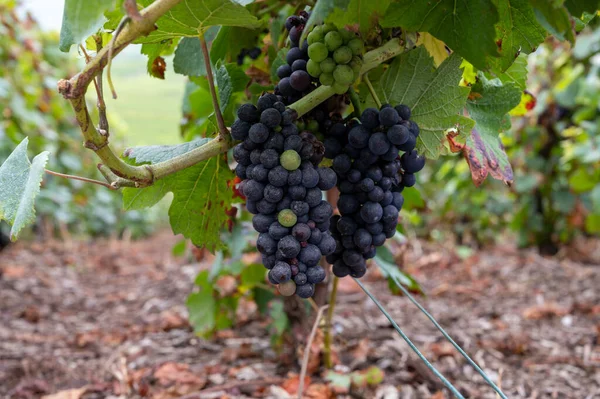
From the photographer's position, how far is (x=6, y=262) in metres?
4.61

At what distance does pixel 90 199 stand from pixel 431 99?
7.18 m

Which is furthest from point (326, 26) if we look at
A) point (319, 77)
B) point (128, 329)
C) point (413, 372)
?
point (128, 329)

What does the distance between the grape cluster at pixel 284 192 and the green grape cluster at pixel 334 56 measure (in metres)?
0.09

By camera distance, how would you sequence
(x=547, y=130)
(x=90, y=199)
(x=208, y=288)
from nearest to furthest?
(x=208, y=288) < (x=547, y=130) < (x=90, y=199)

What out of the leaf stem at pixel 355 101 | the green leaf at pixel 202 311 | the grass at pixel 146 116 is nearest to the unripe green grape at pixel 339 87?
the leaf stem at pixel 355 101

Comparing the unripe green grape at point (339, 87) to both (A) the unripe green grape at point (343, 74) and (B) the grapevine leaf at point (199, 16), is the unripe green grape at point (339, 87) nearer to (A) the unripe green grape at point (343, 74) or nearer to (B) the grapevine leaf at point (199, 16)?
(A) the unripe green grape at point (343, 74)

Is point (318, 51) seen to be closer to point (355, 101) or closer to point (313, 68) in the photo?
point (313, 68)

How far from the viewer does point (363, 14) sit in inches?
33.4

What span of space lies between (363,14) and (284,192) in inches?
12.8

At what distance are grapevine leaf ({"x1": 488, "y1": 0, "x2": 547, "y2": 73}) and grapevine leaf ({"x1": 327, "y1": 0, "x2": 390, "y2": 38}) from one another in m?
0.23

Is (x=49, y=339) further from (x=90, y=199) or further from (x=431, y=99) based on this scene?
(x=90, y=199)

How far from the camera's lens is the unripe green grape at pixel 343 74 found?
871 millimetres

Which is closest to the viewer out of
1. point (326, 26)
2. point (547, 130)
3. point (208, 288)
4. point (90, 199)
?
point (326, 26)

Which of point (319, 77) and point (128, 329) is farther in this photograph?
point (128, 329)
